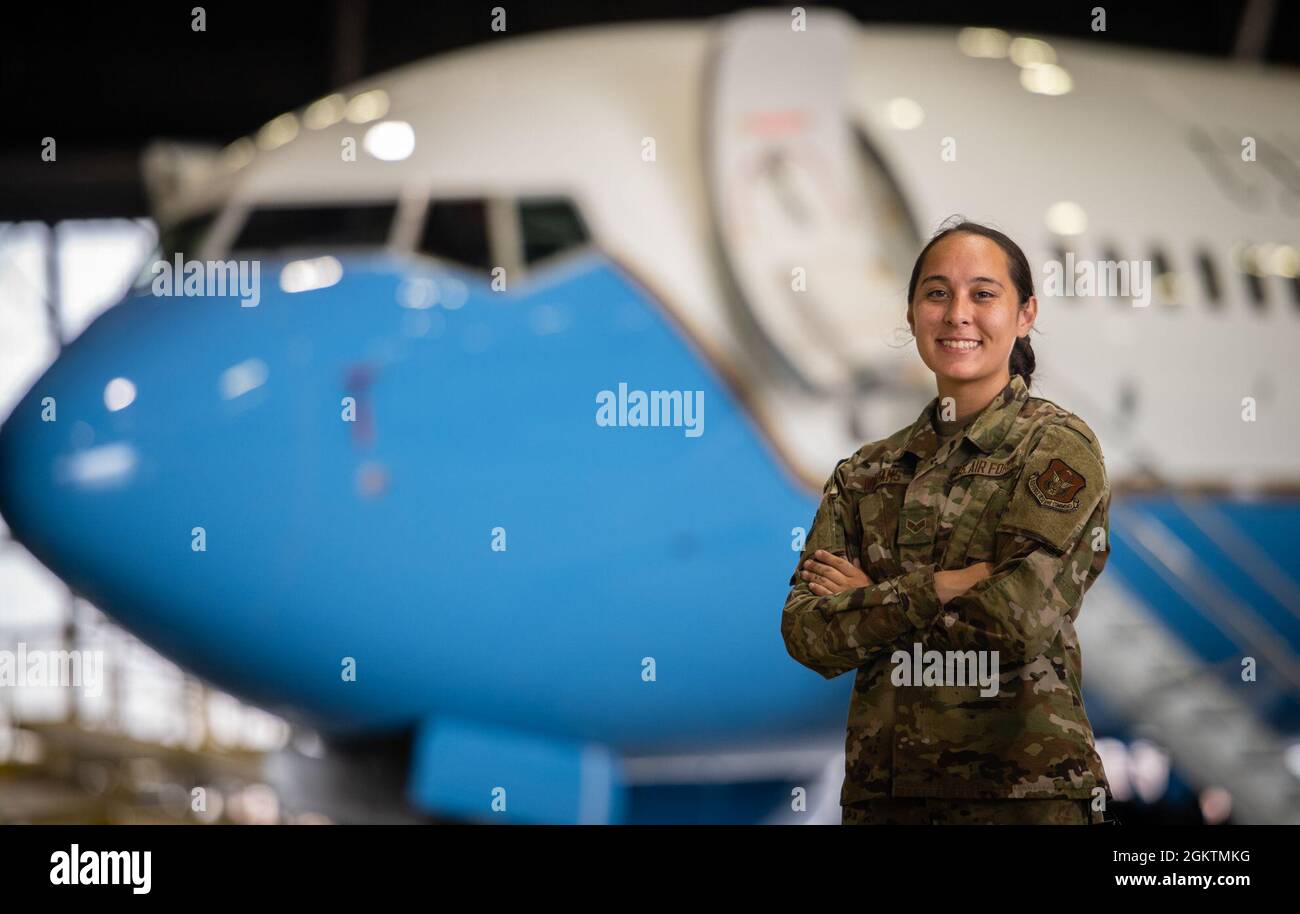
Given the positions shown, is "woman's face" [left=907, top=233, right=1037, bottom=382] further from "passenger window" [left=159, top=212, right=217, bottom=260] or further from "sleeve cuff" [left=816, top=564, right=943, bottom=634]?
"passenger window" [left=159, top=212, right=217, bottom=260]

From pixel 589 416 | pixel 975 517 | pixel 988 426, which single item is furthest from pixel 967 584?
pixel 589 416

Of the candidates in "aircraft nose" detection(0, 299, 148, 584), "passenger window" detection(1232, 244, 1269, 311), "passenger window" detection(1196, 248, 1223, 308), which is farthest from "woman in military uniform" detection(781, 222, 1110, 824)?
"passenger window" detection(1232, 244, 1269, 311)

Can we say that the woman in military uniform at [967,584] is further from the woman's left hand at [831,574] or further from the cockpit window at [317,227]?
the cockpit window at [317,227]

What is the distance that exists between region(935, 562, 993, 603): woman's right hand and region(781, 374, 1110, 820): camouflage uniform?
0.01 m

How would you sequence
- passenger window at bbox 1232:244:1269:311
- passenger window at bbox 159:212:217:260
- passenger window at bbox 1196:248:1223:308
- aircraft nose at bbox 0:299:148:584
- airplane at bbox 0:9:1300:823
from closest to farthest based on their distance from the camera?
aircraft nose at bbox 0:299:148:584
airplane at bbox 0:9:1300:823
passenger window at bbox 159:212:217:260
passenger window at bbox 1196:248:1223:308
passenger window at bbox 1232:244:1269:311

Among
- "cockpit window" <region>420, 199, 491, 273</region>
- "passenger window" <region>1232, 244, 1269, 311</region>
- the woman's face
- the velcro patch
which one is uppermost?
"passenger window" <region>1232, 244, 1269, 311</region>

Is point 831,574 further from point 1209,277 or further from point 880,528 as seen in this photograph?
point 1209,277

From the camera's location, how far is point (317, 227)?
5.14 meters

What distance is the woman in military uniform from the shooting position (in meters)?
2.43

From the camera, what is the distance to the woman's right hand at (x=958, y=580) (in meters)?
2.44

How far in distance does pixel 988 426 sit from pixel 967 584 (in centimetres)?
29

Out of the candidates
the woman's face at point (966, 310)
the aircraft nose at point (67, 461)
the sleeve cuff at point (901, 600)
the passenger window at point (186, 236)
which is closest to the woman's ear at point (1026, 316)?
the woman's face at point (966, 310)

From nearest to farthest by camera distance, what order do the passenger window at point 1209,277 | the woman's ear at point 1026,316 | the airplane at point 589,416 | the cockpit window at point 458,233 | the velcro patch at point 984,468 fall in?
the velcro patch at point 984,468 → the woman's ear at point 1026,316 → the airplane at point 589,416 → the cockpit window at point 458,233 → the passenger window at point 1209,277
